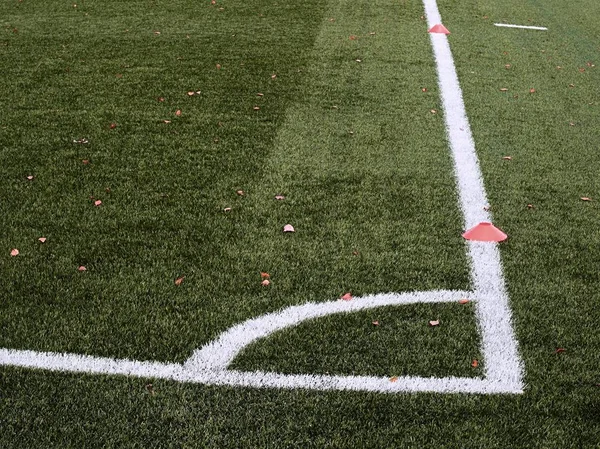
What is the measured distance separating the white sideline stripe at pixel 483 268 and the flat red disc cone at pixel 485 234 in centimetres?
3

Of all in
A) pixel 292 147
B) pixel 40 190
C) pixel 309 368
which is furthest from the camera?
pixel 292 147

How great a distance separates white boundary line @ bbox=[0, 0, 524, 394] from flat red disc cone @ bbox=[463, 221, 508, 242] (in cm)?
7

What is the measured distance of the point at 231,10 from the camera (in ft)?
26.3

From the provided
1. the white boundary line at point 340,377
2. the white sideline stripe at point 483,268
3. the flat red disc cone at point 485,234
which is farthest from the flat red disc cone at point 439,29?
the white boundary line at point 340,377

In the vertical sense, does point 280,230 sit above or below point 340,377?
below

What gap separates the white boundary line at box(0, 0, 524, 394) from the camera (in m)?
2.39

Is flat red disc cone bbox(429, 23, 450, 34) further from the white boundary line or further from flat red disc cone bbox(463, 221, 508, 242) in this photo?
the white boundary line

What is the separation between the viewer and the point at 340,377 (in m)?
2.42

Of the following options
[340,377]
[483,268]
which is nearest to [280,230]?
[483,268]

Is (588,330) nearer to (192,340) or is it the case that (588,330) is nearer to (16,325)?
(192,340)

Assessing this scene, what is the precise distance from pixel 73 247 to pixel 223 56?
345 cm

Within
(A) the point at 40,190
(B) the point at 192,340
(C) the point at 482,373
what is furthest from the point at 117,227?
(C) the point at 482,373

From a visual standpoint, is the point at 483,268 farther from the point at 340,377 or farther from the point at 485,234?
the point at 340,377

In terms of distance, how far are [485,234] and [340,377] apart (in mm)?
1310
